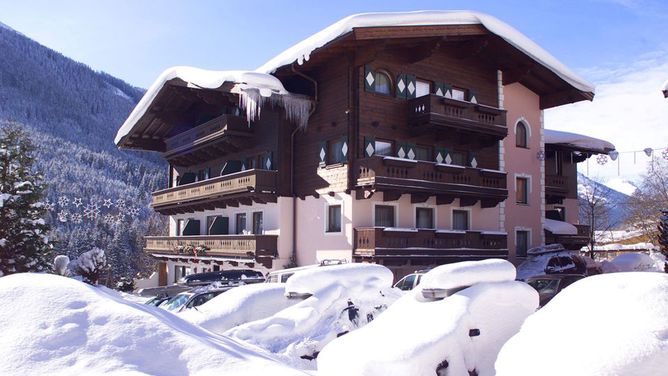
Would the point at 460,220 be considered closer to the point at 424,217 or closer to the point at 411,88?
the point at 424,217

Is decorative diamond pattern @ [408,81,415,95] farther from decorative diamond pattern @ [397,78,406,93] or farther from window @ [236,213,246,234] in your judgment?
window @ [236,213,246,234]

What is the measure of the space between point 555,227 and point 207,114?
16.9 metres

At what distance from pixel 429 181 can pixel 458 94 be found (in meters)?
4.92

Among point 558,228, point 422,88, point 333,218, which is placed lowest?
point 558,228

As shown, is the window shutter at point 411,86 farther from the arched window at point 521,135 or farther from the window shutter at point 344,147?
the arched window at point 521,135

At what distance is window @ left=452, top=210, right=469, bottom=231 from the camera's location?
25.3 m

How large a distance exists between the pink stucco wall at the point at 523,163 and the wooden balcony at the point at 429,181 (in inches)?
90.0

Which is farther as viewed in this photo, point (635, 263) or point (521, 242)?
point (521, 242)

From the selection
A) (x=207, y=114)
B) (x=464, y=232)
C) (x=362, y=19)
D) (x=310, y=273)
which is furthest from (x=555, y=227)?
(x=310, y=273)

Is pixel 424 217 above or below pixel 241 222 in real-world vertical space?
above

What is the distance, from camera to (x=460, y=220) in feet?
83.6

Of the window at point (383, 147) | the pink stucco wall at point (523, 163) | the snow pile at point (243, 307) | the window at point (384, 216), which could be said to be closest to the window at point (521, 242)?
the pink stucco wall at point (523, 163)

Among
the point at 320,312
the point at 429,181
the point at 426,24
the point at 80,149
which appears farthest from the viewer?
the point at 80,149

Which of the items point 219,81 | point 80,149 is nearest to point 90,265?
point 219,81
